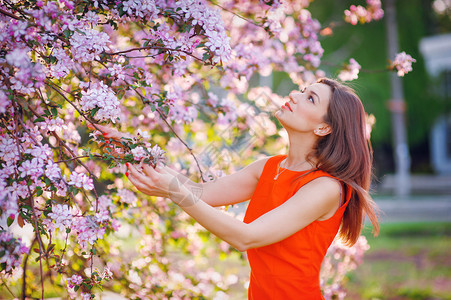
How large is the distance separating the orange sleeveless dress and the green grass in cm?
152

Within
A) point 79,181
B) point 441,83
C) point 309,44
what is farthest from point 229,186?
point 441,83

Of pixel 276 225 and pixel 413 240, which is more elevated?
pixel 276 225

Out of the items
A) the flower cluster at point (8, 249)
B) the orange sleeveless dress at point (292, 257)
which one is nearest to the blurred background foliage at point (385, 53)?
the orange sleeveless dress at point (292, 257)

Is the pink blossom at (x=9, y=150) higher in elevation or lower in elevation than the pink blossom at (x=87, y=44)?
lower

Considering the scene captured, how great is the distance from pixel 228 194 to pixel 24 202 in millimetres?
1005

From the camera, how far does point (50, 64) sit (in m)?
1.78

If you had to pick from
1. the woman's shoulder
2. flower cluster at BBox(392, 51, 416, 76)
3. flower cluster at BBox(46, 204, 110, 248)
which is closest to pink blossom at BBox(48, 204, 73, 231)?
flower cluster at BBox(46, 204, 110, 248)

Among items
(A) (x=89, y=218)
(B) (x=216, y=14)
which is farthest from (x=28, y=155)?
(B) (x=216, y=14)

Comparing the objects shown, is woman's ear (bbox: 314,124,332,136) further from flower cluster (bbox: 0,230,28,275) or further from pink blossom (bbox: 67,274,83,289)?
flower cluster (bbox: 0,230,28,275)

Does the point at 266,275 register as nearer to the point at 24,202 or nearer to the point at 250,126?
the point at 24,202

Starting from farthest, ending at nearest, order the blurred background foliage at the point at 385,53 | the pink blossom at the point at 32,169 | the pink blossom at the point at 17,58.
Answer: the blurred background foliage at the point at 385,53
the pink blossom at the point at 32,169
the pink blossom at the point at 17,58

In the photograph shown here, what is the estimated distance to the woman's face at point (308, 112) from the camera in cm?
212

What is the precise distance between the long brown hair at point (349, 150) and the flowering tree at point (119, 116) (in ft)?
1.83

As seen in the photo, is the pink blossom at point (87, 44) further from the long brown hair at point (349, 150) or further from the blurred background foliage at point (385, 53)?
the blurred background foliage at point (385, 53)
